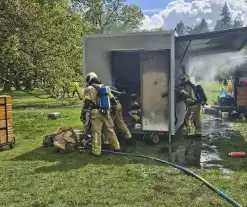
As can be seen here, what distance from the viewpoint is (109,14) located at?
39.8m

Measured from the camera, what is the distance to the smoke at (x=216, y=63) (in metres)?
12.2

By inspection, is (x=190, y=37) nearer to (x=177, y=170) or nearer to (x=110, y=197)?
(x=177, y=170)

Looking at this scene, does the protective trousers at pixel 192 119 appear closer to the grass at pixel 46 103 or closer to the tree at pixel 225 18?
the grass at pixel 46 103

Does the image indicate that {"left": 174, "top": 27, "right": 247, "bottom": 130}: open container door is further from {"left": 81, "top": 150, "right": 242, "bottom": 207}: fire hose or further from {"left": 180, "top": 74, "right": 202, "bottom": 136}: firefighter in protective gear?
{"left": 81, "top": 150, "right": 242, "bottom": 207}: fire hose

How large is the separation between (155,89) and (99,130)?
1824mm

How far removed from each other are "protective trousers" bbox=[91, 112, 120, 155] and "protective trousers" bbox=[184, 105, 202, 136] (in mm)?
2425

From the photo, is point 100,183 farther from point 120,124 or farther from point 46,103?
point 46,103

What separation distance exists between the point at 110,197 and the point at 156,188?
2.44 ft

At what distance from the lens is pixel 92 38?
783 centimetres

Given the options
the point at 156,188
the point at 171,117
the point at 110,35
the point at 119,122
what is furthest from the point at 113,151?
the point at 110,35

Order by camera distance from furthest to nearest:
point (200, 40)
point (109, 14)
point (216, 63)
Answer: point (109, 14) → point (216, 63) → point (200, 40)

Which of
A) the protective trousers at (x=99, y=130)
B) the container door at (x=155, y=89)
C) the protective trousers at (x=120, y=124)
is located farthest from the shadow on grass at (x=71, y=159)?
the container door at (x=155, y=89)

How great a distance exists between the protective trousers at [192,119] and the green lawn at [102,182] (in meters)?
1.51

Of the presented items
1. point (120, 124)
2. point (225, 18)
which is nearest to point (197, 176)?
point (120, 124)
